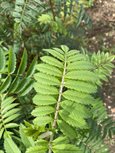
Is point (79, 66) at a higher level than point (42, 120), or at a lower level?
higher

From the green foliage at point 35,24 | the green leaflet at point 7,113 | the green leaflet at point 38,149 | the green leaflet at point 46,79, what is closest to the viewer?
the green leaflet at point 38,149

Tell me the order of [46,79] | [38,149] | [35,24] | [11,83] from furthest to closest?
1. [35,24]
2. [11,83]
3. [46,79]
4. [38,149]

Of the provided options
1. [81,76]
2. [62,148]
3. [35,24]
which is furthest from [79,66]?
[35,24]

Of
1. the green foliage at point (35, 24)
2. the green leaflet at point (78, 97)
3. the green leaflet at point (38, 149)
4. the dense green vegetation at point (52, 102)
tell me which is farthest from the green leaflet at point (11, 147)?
the green foliage at point (35, 24)

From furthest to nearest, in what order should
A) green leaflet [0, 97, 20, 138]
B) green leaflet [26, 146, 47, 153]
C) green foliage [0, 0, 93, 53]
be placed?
green foliage [0, 0, 93, 53]
green leaflet [0, 97, 20, 138]
green leaflet [26, 146, 47, 153]

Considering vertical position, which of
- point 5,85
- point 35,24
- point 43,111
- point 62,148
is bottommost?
point 62,148

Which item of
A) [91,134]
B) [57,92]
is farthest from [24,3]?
[57,92]

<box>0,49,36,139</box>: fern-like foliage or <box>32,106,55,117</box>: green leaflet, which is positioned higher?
<box>0,49,36,139</box>: fern-like foliage

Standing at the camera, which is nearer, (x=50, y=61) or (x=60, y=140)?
(x=60, y=140)

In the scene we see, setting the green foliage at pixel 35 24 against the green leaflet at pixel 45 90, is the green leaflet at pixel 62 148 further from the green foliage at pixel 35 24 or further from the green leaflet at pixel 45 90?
the green foliage at pixel 35 24

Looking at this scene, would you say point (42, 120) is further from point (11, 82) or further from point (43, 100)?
point (11, 82)

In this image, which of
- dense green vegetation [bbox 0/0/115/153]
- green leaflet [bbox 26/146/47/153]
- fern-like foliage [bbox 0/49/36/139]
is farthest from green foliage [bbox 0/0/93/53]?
green leaflet [bbox 26/146/47/153]

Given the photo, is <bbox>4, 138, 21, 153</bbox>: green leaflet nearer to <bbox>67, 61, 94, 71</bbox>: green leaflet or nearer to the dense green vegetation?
the dense green vegetation

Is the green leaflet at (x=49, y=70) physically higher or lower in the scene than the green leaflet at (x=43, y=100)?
higher
